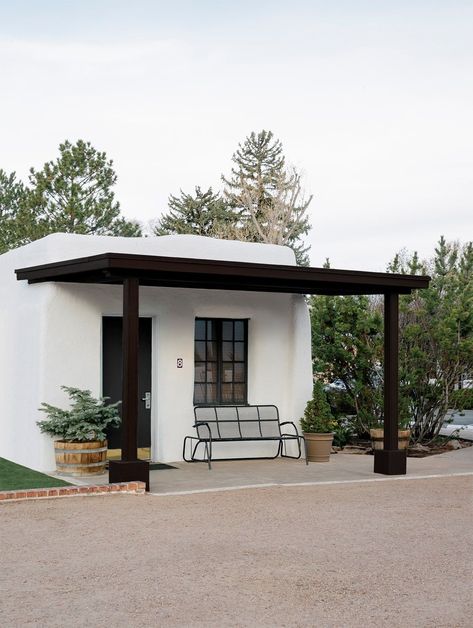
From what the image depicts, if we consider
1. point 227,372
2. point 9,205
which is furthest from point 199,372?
point 9,205

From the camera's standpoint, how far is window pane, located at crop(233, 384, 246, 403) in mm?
14844

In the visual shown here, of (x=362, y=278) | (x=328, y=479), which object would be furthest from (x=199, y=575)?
(x=362, y=278)

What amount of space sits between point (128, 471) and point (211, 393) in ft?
12.4

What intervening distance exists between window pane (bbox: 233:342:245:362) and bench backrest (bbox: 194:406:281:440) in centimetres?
83

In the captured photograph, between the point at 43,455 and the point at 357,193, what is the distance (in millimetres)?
22286

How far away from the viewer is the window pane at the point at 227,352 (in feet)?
48.6

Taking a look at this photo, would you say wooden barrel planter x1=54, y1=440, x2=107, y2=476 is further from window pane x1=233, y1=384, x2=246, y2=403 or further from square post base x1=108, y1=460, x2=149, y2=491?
window pane x1=233, y1=384, x2=246, y2=403

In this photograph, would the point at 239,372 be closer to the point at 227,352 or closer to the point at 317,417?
the point at 227,352

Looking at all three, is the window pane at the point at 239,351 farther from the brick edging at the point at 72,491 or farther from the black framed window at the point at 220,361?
the brick edging at the point at 72,491

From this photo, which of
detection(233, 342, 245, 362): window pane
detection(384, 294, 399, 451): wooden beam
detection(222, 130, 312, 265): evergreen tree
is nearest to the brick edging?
detection(384, 294, 399, 451): wooden beam

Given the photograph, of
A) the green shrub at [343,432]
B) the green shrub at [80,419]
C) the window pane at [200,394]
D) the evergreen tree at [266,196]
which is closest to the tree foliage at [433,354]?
the green shrub at [343,432]

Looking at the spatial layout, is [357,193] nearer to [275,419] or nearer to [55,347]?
[275,419]

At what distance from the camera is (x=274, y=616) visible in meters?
6.11

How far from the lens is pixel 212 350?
14.7 metres
